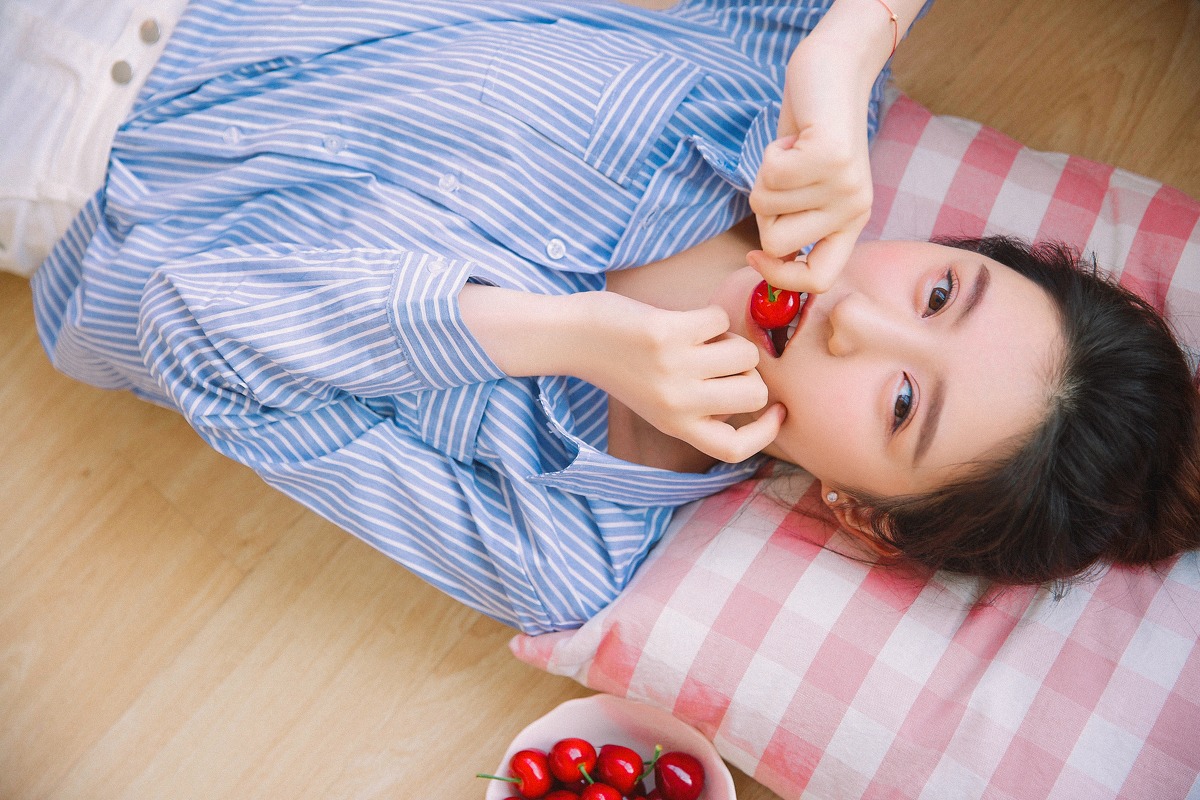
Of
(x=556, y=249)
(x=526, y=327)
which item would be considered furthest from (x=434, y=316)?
(x=556, y=249)

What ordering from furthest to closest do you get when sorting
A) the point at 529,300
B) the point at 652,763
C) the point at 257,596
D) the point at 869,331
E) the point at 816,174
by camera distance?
the point at 257,596
the point at 652,763
the point at 529,300
the point at 869,331
the point at 816,174

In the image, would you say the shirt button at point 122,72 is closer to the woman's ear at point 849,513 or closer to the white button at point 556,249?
the white button at point 556,249

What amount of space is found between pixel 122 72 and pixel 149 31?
0.23 feet

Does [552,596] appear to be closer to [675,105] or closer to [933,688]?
[933,688]

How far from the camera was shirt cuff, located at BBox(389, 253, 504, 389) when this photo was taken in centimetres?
96

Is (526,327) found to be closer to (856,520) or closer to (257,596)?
(856,520)

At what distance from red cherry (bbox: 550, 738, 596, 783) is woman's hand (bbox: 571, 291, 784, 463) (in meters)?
0.44

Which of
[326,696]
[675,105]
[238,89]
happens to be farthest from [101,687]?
[675,105]

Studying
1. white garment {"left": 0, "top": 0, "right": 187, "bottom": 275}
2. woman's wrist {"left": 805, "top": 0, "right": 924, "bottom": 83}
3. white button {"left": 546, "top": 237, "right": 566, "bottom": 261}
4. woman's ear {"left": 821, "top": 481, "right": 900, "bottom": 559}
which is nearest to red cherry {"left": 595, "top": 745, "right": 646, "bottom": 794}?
woman's ear {"left": 821, "top": 481, "right": 900, "bottom": 559}

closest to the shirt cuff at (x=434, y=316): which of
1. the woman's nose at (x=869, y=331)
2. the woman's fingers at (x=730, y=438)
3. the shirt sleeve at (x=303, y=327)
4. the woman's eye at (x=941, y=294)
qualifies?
the shirt sleeve at (x=303, y=327)

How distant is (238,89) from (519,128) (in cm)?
39

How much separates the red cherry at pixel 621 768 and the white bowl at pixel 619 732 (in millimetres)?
59

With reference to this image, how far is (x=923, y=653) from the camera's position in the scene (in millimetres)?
1061

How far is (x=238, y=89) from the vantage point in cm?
115
